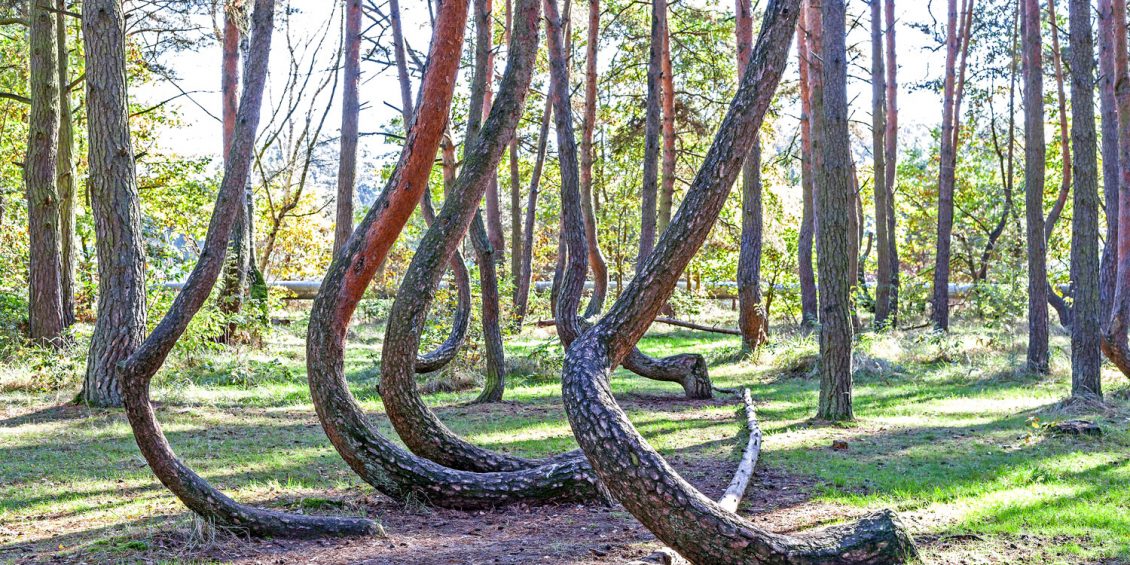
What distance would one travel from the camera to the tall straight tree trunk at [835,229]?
905 cm

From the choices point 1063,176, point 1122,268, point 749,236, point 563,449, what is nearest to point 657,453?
point 563,449

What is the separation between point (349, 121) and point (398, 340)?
22.0 feet

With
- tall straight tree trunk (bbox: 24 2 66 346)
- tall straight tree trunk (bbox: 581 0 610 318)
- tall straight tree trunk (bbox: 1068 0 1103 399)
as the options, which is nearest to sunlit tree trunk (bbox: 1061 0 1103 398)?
tall straight tree trunk (bbox: 1068 0 1103 399)

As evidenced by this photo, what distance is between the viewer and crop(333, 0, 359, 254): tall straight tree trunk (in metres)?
11.7

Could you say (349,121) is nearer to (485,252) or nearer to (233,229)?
(233,229)

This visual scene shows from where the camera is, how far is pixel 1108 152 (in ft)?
32.2

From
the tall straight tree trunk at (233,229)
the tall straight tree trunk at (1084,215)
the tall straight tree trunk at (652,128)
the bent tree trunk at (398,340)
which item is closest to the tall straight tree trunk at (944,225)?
the tall straight tree trunk at (652,128)

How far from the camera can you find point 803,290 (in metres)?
18.3

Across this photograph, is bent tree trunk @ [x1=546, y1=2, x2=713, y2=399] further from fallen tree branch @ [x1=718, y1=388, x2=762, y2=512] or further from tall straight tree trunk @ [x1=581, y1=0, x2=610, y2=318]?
fallen tree branch @ [x1=718, y1=388, x2=762, y2=512]

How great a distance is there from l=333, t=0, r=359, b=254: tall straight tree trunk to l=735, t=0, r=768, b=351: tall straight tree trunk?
585 centimetres

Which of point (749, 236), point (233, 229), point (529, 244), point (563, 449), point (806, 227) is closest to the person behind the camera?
point (563, 449)

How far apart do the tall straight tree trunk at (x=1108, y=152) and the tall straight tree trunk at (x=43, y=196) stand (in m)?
13.0

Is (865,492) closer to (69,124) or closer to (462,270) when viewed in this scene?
(462,270)

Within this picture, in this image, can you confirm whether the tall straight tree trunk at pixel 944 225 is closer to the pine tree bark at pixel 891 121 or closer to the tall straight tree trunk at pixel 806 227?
the pine tree bark at pixel 891 121
